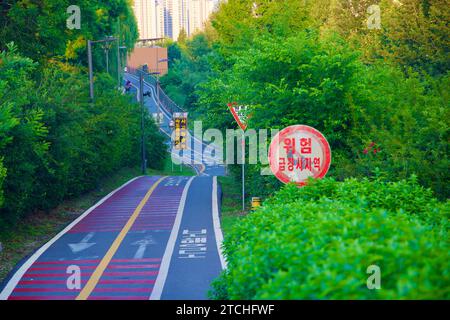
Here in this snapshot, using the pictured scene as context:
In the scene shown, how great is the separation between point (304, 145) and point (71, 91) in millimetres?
12184

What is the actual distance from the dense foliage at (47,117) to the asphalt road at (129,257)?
169 cm

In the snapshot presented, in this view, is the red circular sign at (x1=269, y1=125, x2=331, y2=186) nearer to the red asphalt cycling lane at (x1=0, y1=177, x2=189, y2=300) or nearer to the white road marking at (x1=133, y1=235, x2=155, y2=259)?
the red asphalt cycling lane at (x1=0, y1=177, x2=189, y2=300)

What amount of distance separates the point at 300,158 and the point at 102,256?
5.91 meters

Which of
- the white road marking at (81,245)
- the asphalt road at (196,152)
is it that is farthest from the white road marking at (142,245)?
the asphalt road at (196,152)

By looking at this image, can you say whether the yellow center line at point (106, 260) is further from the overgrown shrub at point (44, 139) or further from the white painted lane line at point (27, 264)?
the overgrown shrub at point (44, 139)

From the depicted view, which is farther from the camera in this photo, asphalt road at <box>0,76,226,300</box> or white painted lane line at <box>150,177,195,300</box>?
asphalt road at <box>0,76,226,300</box>

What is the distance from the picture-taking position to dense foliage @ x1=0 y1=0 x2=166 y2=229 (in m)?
16.9

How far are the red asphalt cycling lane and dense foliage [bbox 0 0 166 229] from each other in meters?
1.76

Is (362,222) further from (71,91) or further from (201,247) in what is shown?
(71,91)

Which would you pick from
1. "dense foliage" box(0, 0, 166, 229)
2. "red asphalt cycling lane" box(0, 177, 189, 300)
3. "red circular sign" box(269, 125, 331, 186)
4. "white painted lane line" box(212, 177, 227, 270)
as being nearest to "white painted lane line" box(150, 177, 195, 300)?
"red asphalt cycling lane" box(0, 177, 189, 300)

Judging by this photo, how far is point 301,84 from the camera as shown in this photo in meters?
16.6

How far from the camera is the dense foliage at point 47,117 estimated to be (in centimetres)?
1691

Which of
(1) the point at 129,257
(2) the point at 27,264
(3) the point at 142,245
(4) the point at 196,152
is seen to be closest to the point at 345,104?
(3) the point at 142,245
